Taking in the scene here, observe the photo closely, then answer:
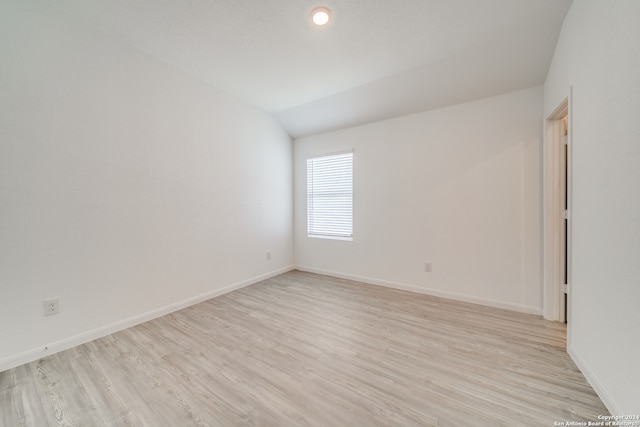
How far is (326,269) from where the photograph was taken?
4.02 m

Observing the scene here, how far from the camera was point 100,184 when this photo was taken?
2.12 m

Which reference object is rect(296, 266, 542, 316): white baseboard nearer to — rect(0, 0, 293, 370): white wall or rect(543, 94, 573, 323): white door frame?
rect(543, 94, 573, 323): white door frame

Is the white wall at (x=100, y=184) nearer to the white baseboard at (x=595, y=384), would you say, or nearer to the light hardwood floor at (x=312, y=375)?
the light hardwood floor at (x=312, y=375)

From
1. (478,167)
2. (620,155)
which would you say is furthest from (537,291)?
(620,155)

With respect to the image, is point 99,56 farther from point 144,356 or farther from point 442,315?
point 442,315

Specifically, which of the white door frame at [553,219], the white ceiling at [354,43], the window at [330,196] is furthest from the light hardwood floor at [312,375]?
the white ceiling at [354,43]

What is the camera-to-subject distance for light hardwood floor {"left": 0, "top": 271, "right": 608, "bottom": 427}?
1.31 meters

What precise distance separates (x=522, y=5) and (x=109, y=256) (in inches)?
159

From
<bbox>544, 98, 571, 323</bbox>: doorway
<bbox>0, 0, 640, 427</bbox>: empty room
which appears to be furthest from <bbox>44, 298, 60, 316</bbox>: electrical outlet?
<bbox>544, 98, 571, 323</bbox>: doorway

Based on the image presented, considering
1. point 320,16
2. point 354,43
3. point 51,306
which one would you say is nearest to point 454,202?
point 354,43

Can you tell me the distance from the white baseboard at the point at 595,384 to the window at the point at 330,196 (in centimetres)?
259

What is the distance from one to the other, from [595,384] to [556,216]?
1451mm

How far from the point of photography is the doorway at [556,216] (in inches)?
87.7

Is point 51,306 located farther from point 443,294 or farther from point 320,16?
point 443,294
